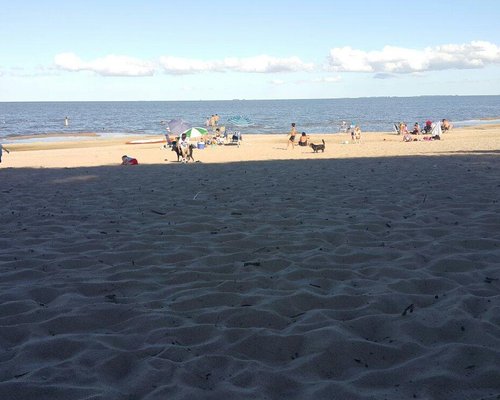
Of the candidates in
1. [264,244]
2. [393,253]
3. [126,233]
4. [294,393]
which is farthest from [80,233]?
[294,393]

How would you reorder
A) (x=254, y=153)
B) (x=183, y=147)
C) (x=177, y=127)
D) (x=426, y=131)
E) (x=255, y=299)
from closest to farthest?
(x=255, y=299) < (x=183, y=147) < (x=254, y=153) < (x=177, y=127) < (x=426, y=131)

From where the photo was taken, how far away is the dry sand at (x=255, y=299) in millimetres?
3066

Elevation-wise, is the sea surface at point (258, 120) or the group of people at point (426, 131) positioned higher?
the sea surface at point (258, 120)

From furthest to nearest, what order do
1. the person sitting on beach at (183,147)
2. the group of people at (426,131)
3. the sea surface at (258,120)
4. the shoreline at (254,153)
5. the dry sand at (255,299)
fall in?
the sea surface at (258,120) → the group of people at (426,131) → the shoreline at (254,153) → the person sitting on beach at (183,147) → the dry sand at (255,299)

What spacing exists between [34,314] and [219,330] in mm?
1624

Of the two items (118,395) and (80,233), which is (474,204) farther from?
(118,395)

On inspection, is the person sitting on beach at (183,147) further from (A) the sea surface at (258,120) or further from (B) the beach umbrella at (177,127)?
(A) the sea surface at (258,120)

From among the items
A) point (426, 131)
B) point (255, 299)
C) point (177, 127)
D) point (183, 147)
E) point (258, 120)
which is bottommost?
point (255, 299)

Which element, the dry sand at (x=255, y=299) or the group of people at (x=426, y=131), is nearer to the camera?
the dry sand at (x=255, y=299)

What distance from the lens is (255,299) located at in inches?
170

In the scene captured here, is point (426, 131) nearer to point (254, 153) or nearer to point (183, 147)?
point (254, 153)

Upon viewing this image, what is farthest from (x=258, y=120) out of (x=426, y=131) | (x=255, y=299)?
(x=255, y=299)

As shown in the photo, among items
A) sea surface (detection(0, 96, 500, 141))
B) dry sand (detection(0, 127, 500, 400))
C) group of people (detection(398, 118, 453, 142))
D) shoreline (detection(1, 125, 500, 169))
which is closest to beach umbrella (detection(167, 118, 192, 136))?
shoreline (detection(1, 125, 500, 169))

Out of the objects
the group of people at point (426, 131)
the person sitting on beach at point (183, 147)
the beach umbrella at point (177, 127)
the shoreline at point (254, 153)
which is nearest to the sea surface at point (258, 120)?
the beach umbrella at point (177, 127)
